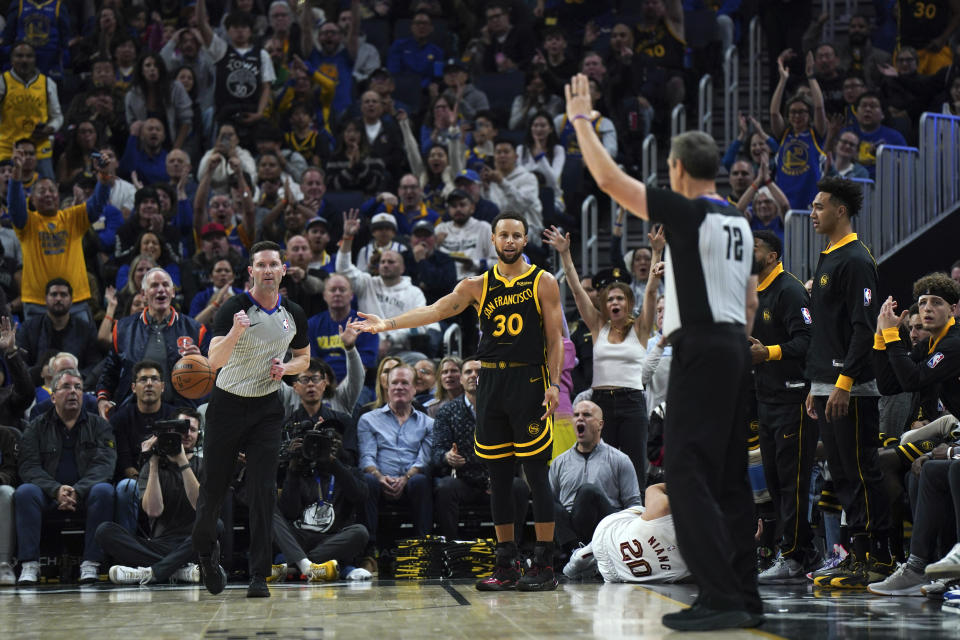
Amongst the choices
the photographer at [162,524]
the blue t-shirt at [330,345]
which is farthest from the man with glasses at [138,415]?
the blue t-shirt at [330,345]

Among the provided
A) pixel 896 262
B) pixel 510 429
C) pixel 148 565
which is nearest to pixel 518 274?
pixel 510 429

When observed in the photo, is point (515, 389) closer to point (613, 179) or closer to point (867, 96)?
point (613, 179)

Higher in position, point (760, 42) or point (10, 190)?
point (760, 42)

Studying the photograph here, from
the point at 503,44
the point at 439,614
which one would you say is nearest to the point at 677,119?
the point at 503,44

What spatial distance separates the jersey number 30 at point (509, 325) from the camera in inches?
287

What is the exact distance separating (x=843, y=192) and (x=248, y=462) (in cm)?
393

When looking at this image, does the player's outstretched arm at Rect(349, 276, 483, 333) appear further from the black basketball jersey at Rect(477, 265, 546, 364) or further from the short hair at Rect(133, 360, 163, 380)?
the short hair at Rect(133, 360, 163, 380)

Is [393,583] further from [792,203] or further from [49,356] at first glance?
[792,203]

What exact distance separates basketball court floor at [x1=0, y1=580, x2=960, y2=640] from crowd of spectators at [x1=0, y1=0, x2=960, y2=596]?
1.53 metres

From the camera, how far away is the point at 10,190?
11.6m

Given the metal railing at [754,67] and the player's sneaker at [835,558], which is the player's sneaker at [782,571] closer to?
the player's sneaker at [835,558]

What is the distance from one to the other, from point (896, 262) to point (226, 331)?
278 inches

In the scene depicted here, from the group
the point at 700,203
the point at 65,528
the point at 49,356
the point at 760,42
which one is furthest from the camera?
the point at 760,42

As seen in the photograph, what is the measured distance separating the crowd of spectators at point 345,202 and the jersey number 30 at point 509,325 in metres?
0.96
